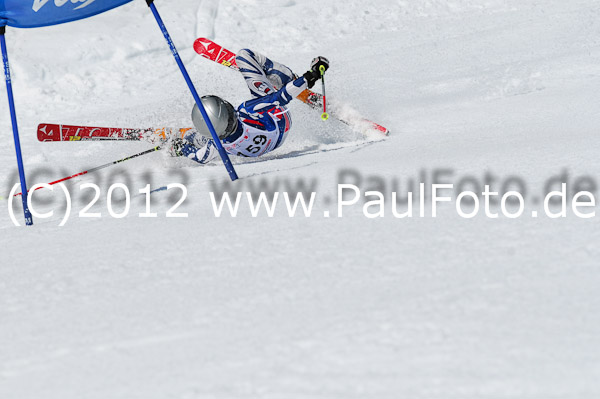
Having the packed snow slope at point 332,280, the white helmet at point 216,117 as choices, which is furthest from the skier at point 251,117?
the packed snow slope at point 332,280

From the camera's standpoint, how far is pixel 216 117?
18.6ft

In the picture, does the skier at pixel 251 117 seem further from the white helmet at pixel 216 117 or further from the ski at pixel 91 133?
the ski at pixel 91 133

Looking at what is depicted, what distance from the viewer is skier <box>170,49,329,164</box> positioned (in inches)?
225

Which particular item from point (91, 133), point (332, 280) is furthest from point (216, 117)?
point (332, 280)

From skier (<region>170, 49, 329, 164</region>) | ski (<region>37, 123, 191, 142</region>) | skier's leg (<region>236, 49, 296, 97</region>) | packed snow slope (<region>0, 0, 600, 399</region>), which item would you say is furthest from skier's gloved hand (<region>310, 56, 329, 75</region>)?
ski (<region>37, 123, 191, 142</region>)

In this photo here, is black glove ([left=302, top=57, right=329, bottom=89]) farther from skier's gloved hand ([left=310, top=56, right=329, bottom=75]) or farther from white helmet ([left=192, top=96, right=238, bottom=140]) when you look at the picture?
white helmet ([left=192, top=96, right=238, bottom=140])

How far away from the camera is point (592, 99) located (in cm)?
604

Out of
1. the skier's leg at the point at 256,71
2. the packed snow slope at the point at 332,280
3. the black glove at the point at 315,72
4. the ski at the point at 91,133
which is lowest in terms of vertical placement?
the packed snow slope at the point at 332,280

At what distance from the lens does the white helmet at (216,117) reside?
5645 millimetres

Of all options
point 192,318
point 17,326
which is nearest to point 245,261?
point 192,318

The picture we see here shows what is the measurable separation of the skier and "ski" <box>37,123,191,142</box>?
302 mm

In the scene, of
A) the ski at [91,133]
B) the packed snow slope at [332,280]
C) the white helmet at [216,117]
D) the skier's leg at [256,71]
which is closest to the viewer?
the packed snow slope at [332,280]

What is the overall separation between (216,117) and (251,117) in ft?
1.76

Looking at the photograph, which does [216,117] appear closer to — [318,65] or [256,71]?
[318,65]
